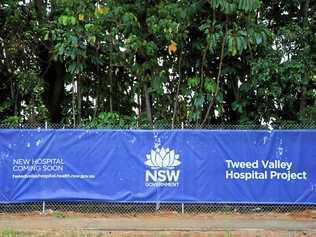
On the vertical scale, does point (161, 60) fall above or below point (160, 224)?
above

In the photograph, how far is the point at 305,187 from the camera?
12930 mm

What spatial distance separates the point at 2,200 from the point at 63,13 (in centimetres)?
494

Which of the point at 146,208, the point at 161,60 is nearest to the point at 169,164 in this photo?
the point at 146,208

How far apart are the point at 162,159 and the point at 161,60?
123 inches

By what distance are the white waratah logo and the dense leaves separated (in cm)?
173

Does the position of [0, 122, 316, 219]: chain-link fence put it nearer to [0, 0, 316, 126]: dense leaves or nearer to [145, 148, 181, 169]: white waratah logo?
[145, 148, 181, 169]: white waratah logo

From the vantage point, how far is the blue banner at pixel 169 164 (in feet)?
42.4

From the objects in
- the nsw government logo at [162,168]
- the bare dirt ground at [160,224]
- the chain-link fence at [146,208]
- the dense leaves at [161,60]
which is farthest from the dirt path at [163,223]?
the dense leaves at [161,60]

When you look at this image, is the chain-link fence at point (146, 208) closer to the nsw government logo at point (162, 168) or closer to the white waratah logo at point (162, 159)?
the nsw government logo at point (162, 168)

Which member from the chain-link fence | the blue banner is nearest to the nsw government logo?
Answer: the blue banner

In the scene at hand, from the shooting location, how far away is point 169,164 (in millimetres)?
12984

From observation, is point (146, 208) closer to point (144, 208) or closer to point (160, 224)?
point (144, 208)

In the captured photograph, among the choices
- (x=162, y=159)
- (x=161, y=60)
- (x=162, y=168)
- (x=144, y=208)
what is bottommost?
(x=144, y=208)

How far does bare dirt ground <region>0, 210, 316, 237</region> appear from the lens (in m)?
10.8
